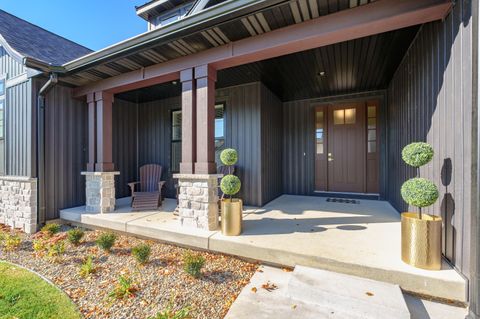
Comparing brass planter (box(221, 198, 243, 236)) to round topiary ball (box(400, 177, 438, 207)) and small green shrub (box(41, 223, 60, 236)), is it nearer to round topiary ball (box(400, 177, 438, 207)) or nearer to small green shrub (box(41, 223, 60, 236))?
round topiary ball (box(400, 177, 438, 207))

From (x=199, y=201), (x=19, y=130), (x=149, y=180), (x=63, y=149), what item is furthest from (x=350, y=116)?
(x=19, y=130)

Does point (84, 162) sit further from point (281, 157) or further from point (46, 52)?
point (281, 157)

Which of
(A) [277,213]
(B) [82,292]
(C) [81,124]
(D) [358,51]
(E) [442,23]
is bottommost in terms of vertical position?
(B) [82,292]

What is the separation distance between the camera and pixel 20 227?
4.02 metres

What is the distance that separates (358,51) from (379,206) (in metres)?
2.89

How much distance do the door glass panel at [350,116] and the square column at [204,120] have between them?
3.77m

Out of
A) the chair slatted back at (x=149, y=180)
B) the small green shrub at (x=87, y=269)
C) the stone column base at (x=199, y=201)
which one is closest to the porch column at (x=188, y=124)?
the stone column base at (x=199, y=201)

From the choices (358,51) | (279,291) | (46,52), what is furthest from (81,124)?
(358,51)

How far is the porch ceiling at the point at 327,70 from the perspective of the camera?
3.10 m

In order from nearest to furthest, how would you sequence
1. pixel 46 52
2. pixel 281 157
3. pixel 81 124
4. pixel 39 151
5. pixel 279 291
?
pixel 279 291, pixel 39 151, pixel 46 52, pixel 81 124, pixel 281 157

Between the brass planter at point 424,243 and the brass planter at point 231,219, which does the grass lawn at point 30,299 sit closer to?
the brass planter at point 231,219

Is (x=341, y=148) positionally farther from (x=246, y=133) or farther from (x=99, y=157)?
(x=99, y=157)

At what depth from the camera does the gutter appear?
2285 millimetres

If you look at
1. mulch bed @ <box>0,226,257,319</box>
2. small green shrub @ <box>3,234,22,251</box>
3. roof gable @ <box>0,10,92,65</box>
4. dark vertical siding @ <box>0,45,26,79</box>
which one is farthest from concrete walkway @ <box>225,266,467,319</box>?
dark vertical siding @ <box>0,45,26,79</box>
